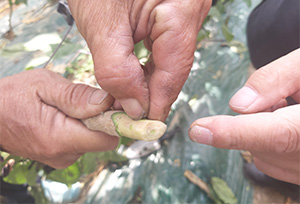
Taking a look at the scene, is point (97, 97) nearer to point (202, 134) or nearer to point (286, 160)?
point (202, 134)

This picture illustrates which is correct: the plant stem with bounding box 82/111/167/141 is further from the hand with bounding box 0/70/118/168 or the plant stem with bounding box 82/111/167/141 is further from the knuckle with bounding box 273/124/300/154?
the knuckle with bounding box 273/124/300/154

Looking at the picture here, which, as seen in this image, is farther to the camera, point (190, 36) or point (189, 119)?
point (189, 119)

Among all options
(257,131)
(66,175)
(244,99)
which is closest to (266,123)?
(257,131)

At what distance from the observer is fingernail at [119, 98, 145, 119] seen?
78 centimetres

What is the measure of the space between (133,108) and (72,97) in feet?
0.96

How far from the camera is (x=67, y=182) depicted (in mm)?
1297

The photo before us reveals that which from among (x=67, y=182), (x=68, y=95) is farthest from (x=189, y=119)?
(x=68, y=95)

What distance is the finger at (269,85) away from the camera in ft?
2.89

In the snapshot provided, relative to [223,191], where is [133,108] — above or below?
above

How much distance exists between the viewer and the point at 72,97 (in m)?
0.93

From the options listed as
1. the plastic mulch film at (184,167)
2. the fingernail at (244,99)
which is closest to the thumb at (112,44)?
the fingernail at (244,99)

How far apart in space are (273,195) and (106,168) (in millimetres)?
1367

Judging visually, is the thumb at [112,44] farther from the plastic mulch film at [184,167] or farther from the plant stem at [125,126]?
the plastic mulch film at [184,167]

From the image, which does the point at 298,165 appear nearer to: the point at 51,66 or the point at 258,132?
the point at 258,132
